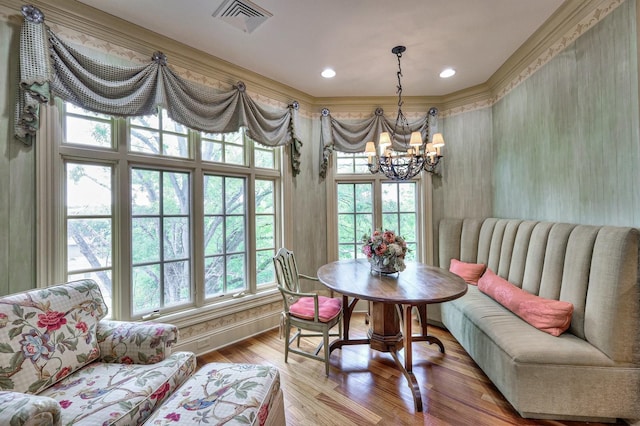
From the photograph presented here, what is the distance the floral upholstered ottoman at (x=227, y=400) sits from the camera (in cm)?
117

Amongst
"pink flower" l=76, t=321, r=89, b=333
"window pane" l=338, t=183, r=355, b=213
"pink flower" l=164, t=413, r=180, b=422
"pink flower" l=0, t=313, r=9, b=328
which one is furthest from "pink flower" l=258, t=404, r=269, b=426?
"window pane" l=338, t=183, r=355, b=213

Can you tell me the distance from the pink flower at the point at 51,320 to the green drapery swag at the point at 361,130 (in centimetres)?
282

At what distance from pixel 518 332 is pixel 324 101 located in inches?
126

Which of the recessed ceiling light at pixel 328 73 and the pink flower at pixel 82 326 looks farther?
the recessed ceiling light at pixel 328 73

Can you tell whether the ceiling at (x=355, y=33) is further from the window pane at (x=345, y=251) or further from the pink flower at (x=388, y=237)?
the window pane at (x=345, y=251)

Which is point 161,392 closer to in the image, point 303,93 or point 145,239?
point 145,239

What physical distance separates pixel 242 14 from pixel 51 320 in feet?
7.78

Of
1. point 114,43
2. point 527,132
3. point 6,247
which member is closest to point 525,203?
point 527,132

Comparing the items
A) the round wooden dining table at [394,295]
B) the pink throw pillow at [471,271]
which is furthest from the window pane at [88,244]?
the pink throw pillow at [471,271]

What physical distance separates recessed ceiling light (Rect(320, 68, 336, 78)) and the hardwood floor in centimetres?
292

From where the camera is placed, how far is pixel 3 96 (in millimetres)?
1732

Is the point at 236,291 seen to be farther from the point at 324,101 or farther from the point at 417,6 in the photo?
the point at 417,6

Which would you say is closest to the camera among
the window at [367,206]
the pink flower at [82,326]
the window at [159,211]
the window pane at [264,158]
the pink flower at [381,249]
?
the pink flower at [82,326]

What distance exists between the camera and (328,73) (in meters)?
2.97
